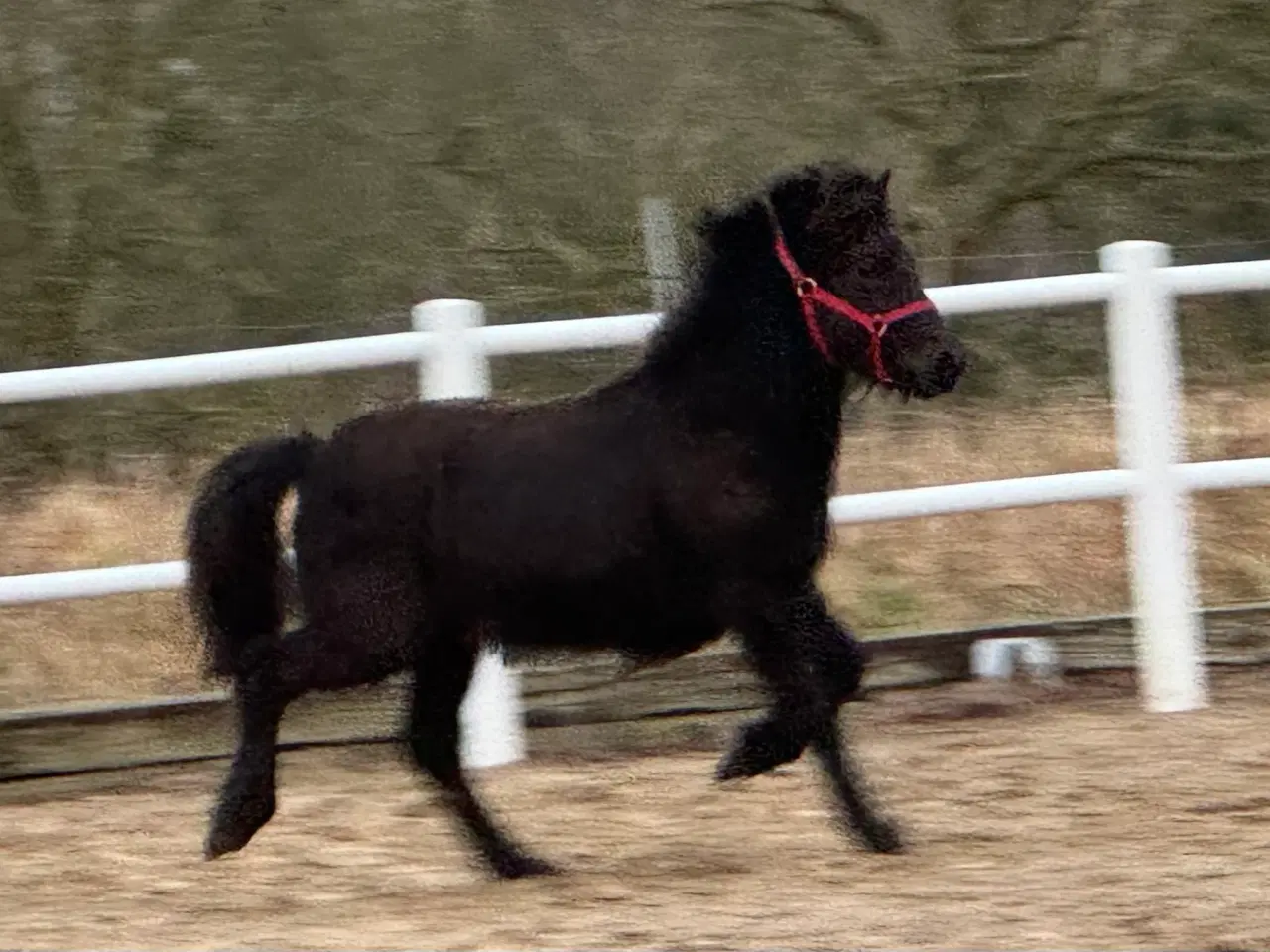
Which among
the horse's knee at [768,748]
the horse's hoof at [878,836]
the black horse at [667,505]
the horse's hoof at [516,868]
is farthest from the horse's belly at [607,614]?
the horse's hoof at [878,836]

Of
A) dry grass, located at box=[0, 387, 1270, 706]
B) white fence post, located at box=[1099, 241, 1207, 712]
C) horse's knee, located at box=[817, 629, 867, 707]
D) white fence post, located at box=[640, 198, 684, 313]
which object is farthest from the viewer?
white fence post, located at box=[640, 198, 684, 313]

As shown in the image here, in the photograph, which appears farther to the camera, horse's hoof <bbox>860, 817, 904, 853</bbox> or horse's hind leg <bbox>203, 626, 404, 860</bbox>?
horse's hoof <bbox>860, 817, 904, 853</bbox>

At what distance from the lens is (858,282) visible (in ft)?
17.0

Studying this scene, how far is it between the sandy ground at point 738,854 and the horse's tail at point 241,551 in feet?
2.06

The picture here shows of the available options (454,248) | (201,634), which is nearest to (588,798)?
(201,634)

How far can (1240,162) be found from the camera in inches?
464

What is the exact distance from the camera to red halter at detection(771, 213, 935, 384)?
511 cm

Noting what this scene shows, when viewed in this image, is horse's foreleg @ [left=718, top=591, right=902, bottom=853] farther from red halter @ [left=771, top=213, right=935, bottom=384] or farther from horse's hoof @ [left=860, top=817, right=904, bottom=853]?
red halter @ [left=771, top=213, right=935, bottom=384]

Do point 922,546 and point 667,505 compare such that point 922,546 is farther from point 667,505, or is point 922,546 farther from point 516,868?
point 667,505

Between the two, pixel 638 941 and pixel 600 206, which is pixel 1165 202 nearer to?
pixel 600 206

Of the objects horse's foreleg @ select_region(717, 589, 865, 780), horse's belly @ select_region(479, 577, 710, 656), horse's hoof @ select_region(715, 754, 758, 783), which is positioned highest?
horse's belly @ select_region(479, 577, 710, 656)

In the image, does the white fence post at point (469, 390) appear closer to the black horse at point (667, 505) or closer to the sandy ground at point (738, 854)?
the sandy ground at point (738, 854)

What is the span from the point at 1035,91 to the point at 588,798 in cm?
611

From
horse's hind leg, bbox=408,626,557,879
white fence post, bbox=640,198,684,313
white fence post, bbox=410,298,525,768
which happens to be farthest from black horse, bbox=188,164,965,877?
white fence post, bbox=640,198,684,313
